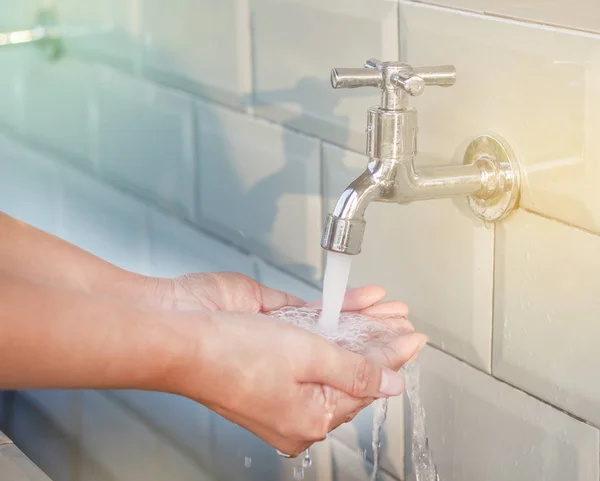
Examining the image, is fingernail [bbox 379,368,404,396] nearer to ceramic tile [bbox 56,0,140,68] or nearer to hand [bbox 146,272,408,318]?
hand [bbox 146,272,408,318]

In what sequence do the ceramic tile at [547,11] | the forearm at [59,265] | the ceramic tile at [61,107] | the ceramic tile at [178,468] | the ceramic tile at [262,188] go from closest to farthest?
1. the ceramic tile at [547,11]
2. the forearm at [59,265]
3. the ceramic tile at [262,188]
4. the ceramic tile at [178,468]
5. the ceramic tile at [61,107]

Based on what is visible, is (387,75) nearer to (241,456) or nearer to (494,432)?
(494,432)

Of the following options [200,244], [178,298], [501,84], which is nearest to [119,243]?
[200,244]

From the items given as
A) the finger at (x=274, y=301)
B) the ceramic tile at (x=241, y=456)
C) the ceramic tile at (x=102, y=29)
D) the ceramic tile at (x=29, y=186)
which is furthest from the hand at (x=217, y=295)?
the ceramic tile at (x=29, y=186)

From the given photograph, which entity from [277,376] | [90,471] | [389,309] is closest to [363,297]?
[389,309]

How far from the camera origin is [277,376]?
636 mm

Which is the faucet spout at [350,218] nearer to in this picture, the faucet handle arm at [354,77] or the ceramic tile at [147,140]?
the faucet handle arm at [354,77]

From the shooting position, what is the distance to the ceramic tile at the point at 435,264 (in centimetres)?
71

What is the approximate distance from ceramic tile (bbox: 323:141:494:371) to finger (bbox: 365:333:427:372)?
69mm

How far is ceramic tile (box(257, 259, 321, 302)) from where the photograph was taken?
3.04 ft

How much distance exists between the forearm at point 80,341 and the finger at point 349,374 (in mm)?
78

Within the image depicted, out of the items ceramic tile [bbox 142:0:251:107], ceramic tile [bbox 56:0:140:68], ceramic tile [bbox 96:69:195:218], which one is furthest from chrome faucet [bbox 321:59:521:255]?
ceramic tile [bbox 56:0:140:68]

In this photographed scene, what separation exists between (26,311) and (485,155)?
0.32 metres

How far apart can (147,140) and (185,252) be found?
143 mm
